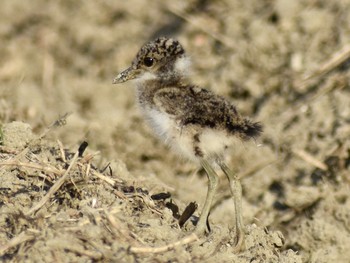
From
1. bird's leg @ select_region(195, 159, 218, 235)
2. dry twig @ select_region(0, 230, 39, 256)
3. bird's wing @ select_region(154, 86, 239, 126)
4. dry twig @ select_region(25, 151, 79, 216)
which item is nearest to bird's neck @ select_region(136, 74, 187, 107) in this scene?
bird's wing @ select_region(154, 86, 239, 126)

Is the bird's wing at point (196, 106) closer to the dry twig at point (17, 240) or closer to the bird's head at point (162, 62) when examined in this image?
the bird's head at point (162, 62)

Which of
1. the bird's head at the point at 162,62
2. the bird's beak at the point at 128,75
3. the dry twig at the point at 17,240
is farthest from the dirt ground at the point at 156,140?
the bird's head at the point at 162,62

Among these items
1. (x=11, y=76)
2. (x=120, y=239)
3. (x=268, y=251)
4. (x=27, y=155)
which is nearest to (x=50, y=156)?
(x=27, y=155)

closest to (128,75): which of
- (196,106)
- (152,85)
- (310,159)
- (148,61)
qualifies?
(148,61)

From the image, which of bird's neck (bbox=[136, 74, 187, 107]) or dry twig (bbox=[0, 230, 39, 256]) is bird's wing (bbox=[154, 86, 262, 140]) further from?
dry twig (bbox=[0, 230, 39, 256])

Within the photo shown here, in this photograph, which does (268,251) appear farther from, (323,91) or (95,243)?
(323,91)

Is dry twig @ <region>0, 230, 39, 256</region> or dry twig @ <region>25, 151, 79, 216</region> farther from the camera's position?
dry twig @ <region>25, 151, 79, 216</region>

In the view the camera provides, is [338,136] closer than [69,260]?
No

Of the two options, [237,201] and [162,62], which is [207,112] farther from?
[162,62]
